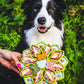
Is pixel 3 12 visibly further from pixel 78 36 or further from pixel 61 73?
pixel 61 73

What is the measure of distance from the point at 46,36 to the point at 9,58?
21.4 inches

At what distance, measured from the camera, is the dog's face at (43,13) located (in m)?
2.03

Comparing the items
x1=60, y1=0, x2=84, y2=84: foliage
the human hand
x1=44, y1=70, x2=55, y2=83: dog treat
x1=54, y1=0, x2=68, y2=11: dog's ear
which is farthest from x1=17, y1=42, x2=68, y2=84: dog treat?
x1=60, y1=0, x2=84, y2=84: foliage

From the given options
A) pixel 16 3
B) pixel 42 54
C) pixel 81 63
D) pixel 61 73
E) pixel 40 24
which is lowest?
pixel 81 63

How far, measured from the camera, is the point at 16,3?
320 cm

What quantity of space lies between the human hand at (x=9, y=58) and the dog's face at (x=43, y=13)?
1.42 feet

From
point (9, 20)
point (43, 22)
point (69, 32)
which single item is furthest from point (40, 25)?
point (9, 20)

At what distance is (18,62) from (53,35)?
74 cm

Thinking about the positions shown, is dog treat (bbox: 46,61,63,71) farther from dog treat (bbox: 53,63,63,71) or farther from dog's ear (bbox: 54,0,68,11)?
dog's ear (bbox: 54,0,68,11)

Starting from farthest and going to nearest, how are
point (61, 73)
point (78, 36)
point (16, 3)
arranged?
point (16, 3), point (78, 36), point (61, 73)

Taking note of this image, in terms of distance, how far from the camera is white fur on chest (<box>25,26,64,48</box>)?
215cm

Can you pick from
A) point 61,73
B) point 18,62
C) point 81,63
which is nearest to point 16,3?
point 81,63

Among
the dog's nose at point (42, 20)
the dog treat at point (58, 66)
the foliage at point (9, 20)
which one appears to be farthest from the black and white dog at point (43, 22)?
the foliage at point (9, 20)

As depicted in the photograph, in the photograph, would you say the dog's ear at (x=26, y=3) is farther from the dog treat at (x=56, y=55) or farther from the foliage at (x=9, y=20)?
the dog treat at (x=56, y=55)
